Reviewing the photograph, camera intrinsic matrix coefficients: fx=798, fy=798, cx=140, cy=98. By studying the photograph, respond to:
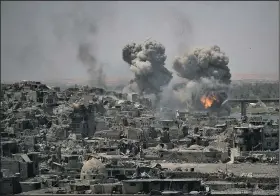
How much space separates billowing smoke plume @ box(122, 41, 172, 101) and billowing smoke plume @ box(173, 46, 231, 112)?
1.21 metres

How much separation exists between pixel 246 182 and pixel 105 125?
12.1m

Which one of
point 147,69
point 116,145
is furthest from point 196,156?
point 147,69

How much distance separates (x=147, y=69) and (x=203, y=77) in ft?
11.6

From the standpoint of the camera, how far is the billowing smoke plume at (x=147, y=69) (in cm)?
4681

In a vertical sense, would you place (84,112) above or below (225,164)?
above

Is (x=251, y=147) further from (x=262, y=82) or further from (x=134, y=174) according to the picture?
(x=262, y=82)

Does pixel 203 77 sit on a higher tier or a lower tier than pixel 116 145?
higher

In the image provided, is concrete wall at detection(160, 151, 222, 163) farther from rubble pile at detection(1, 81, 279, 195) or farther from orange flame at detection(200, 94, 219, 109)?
orange flame at detection(200, 94, 219, 109)

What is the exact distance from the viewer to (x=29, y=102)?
3772cm

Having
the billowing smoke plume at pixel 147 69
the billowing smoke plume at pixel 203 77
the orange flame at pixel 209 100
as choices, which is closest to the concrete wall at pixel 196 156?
the billowing smoke plume at pixel 203 77

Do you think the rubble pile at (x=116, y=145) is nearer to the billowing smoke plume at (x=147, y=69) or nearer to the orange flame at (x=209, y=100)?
the orange flame at (x=209, y=100)

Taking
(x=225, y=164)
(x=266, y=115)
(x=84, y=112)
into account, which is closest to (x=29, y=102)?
(x=84, y=112)

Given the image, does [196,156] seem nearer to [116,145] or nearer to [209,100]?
[116,145]

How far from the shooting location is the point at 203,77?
47.4 metres
